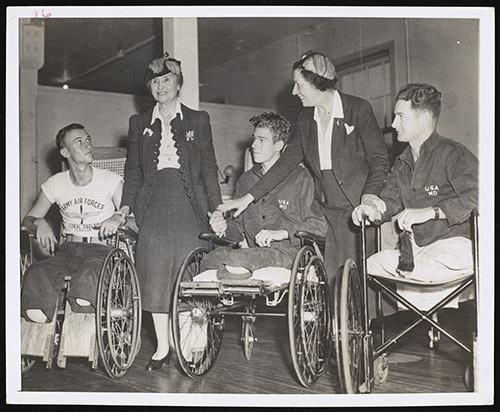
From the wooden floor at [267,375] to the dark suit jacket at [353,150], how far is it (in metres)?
0.69

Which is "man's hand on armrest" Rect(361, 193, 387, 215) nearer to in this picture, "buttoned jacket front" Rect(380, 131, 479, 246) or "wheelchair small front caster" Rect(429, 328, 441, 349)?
"buttoned jacket front" Rect(380, 131, 479, 246)

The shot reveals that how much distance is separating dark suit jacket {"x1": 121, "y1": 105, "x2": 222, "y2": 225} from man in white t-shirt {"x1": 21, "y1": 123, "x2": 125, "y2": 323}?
95 millimetres

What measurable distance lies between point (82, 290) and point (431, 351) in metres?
1.63

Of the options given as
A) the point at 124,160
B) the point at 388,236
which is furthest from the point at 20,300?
the point at 388,236

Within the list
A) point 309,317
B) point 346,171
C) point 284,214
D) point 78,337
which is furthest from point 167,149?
point 309,317

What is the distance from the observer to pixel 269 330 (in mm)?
3484

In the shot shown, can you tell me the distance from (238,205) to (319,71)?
731mm

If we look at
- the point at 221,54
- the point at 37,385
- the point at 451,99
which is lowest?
the point at 37,385


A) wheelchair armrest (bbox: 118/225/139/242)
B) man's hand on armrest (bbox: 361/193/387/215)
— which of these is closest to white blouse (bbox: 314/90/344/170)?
man's hand on armrest (bbox: 361/193/387/215)

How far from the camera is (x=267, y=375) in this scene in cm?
274

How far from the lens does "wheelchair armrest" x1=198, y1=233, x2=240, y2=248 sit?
281cm

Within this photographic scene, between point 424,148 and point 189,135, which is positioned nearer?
point 424,148

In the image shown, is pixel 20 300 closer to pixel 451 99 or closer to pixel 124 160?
pixel 124 160

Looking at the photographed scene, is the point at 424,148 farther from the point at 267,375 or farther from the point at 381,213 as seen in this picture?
the point at 267,375
